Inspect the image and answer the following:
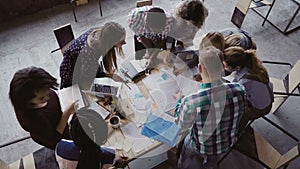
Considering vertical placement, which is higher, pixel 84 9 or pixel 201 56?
pixel 201 56

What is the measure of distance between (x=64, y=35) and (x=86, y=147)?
131cm

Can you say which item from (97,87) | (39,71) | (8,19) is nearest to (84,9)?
(8,19)

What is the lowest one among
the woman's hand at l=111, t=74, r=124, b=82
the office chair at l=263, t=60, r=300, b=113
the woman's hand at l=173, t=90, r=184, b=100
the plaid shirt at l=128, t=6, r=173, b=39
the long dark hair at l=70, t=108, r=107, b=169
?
the office chair at l=263, t=60, r=300, b=113

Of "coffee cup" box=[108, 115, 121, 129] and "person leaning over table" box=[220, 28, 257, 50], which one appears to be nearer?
"coffee cup" box=[108, 115, 121, 129]

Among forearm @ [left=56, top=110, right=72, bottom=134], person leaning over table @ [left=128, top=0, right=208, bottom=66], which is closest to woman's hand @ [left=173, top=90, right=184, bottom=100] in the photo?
person leaning over table @ [left=128, top=0, right=208, bottom=66]

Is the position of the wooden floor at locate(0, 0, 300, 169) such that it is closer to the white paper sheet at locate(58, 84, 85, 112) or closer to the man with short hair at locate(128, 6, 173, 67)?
the man with short hair at locate(128, 6, 173, 67)

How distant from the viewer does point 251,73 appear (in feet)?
6.82

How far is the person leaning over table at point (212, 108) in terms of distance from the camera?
1.64 m

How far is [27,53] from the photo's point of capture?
10.9 feet

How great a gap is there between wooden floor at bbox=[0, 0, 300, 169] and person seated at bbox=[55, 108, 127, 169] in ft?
2.68

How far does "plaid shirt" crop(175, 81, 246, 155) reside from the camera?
1.64m

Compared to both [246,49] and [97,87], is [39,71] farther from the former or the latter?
[246,49]

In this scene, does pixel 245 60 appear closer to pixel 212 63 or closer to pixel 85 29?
pixel 212 63

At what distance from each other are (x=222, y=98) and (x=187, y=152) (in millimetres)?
667
